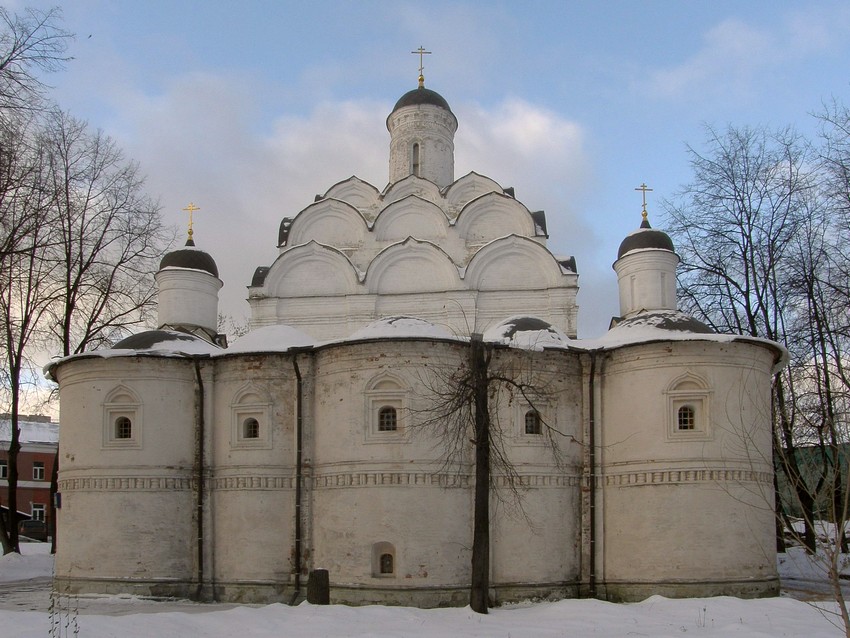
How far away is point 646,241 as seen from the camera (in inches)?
587

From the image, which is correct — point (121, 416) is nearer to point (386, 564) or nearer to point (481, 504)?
point (386, 564)

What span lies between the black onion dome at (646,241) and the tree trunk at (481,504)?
186 inches

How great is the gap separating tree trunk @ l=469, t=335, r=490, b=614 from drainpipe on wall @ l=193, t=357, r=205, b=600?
4097 mm

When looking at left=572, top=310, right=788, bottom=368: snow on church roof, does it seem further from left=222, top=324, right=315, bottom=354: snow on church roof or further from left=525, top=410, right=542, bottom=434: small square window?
left=222, top=324, right=315, bottom=354: snow on church roof

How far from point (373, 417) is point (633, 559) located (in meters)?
4.03

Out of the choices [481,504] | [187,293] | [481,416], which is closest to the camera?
[481,504]

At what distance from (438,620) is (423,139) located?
1169 cm

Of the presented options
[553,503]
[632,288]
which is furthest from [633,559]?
[632,288]

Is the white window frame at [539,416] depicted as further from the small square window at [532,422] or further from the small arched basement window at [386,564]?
the small arched basement window at [386,564]

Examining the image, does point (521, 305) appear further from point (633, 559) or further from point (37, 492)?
point (37, 492)

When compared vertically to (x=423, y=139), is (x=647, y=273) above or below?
below

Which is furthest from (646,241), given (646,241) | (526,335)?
(526,335)

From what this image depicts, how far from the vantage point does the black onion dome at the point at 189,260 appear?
51.4 ft

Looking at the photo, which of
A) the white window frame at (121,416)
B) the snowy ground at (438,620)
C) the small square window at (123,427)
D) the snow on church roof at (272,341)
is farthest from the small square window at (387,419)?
the small square window at (123,427)
